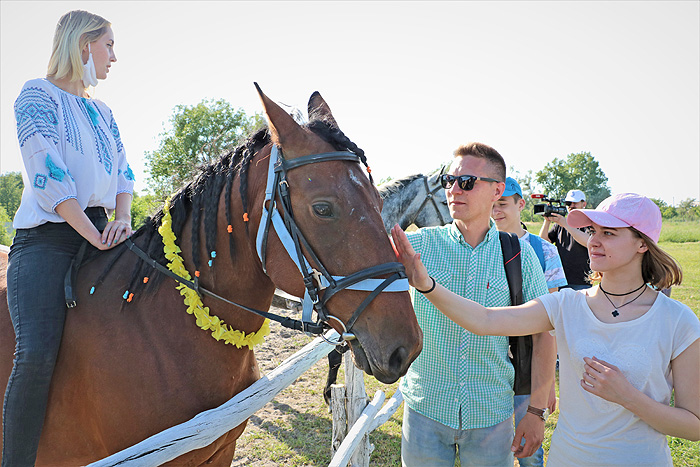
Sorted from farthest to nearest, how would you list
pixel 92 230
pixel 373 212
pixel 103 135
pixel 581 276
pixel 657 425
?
pixel 581 276, pixel 103 135, pixel 92 230, pixel 373 212, pixel 657 425

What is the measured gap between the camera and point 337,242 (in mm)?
1929

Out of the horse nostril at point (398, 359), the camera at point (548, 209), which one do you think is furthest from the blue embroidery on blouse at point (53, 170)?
the camera at point (548, 209)

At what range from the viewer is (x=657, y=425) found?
1.82 metres

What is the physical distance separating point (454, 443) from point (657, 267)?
1428mm

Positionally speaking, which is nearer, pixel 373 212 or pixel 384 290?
pixel 384 290

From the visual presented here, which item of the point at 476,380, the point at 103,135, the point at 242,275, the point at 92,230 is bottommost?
the point at 476,380

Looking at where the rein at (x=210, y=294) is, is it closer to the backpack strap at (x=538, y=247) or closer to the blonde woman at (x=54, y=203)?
the blonde woman at (x=54, y=203)

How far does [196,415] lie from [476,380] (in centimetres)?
152

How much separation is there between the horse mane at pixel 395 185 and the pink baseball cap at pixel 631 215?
13.7 feet

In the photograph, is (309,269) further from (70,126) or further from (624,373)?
(70,126)

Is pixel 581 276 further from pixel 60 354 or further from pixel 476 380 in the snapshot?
pixel 60 354

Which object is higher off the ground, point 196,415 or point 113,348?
point 113,348

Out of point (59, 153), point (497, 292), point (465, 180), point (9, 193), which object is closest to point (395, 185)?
point (465, 180)

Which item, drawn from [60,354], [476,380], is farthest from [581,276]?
[60,354]
